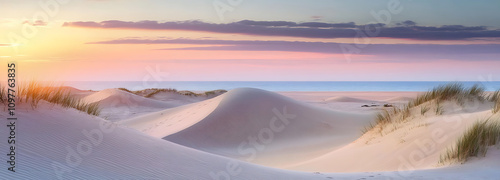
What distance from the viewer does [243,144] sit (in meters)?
15.5

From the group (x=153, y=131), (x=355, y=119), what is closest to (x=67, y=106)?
(x=153, y=131)

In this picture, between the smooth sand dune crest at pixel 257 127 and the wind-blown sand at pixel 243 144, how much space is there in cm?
3

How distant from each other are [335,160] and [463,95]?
11.5 ft

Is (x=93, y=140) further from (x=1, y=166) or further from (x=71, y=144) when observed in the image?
(x=1, y=166)

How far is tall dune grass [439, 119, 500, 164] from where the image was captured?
704cm

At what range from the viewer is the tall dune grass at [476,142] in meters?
7.04

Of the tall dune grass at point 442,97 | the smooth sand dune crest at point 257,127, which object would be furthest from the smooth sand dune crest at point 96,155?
the smooth sand dune crest at point 257,127

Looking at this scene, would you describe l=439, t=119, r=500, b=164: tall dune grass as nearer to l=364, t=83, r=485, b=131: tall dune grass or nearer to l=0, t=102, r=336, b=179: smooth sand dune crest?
l=0, t=102, r=336, b=179: smooth sand dune crest

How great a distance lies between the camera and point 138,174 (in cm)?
532

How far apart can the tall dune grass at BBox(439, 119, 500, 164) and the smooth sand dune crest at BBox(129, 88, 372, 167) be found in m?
6.00

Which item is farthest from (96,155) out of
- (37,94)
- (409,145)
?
(409,145)

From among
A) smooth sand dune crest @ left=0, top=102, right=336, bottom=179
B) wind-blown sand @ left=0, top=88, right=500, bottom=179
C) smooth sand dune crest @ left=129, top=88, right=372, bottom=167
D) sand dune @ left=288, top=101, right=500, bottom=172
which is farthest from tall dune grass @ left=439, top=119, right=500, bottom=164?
smooth sand dune crest @ left=129, top=88, right=372, bottom=167

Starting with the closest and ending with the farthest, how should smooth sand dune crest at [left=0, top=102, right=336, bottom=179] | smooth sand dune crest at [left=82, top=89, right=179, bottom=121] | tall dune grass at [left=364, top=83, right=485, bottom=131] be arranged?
smooth sand dune crest at [left=0, top=102, right=336, bottom=179], tall dune grass at [left=364, top=83, right=485, bottom=131], smooth sand dune crest at [left=82, top=89, right=179, bottom=121]

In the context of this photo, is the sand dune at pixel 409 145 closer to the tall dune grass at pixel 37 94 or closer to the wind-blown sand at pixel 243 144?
the wind-blown sand at pixel 243 144
